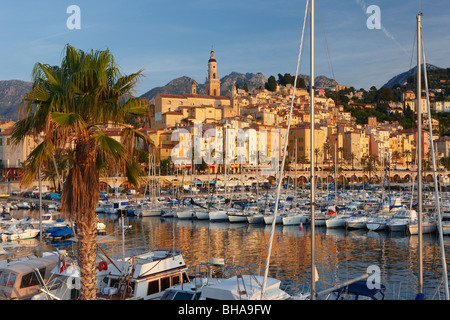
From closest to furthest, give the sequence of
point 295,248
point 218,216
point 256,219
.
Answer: point 295,248
point 256,219
point 218,216

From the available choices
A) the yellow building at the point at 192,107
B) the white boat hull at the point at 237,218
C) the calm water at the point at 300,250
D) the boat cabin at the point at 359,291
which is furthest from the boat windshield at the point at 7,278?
→ the yellow building at the point at 192,107

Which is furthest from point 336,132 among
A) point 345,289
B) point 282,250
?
point 345,289

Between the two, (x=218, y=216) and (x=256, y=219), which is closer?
(x=256, y=219)

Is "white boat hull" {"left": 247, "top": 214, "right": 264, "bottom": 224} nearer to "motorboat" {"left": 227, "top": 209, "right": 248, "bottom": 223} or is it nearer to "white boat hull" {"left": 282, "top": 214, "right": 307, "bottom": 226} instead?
"motorboat" {"left": 227, "top": 209, "right": 248, "bottom": 223}

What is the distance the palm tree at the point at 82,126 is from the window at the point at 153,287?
5.27 meters

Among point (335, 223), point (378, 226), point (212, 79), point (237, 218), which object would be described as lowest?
point (378, 226)

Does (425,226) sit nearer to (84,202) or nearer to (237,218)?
(237,218)

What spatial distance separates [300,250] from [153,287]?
19.8 metres

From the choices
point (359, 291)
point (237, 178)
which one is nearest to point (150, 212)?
point (359, 291)

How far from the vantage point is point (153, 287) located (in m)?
13.1

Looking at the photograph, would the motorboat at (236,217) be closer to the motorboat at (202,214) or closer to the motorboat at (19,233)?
the motorboat at (202,214)

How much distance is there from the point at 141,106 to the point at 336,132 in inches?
5020

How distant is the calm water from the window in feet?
26.5
